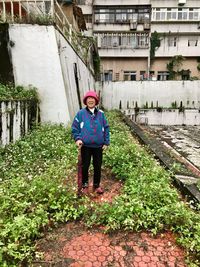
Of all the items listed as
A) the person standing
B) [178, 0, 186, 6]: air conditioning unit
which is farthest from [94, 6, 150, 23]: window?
the person standing

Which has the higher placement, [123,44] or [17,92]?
[123,44]

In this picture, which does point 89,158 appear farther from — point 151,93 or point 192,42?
point 192,42

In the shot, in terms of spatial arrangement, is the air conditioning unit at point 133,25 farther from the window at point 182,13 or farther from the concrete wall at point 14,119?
the concrete wall at point 14,119

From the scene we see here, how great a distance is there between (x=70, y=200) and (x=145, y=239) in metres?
1.28

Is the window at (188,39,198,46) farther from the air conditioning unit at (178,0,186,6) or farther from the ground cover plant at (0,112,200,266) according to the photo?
the ground cover plant at (0,112,200,266)

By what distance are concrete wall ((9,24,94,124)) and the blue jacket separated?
556 centimetres

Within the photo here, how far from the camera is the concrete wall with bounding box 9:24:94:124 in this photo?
31.7 ft

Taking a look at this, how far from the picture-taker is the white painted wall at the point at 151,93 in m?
23.8

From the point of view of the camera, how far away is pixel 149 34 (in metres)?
30.9

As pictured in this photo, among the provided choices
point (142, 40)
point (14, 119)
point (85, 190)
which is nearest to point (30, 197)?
point (85, 190)

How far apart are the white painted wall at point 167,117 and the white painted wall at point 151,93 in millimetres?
2047

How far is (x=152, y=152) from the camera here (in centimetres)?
752


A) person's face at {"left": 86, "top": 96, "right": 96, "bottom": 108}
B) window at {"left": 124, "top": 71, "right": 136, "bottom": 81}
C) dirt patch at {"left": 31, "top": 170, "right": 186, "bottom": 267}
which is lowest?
dirt patch at {"left": 31, "top": 170, "right": 186, "bottom": 267}

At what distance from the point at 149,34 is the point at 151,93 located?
401 inches
